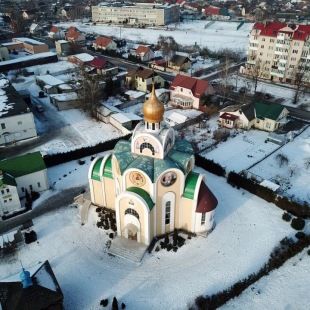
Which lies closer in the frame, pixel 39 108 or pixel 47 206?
pixel 47 206

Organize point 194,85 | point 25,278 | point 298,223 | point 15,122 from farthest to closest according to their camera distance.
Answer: point 194,85 < point 15,122 < point 298,223 < point 25,278

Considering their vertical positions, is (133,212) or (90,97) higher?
(90,97)

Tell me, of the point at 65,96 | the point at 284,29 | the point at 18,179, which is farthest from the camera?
the point at 284,29

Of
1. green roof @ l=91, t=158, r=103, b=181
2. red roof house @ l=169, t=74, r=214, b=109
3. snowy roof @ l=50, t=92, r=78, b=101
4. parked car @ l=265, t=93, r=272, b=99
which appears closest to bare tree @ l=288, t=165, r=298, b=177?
red roof house @ l=169, t=74, r=214, b=109

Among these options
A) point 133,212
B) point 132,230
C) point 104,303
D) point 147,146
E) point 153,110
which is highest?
point 153,110

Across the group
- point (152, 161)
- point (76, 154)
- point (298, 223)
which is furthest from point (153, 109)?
point (76, 154)

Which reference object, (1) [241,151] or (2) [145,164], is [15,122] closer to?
(2) [145,164]

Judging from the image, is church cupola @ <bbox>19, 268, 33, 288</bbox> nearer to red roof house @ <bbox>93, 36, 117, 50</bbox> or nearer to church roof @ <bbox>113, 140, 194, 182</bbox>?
A: church roof @ <bbox>113, 140, 194, 182</bbox>
